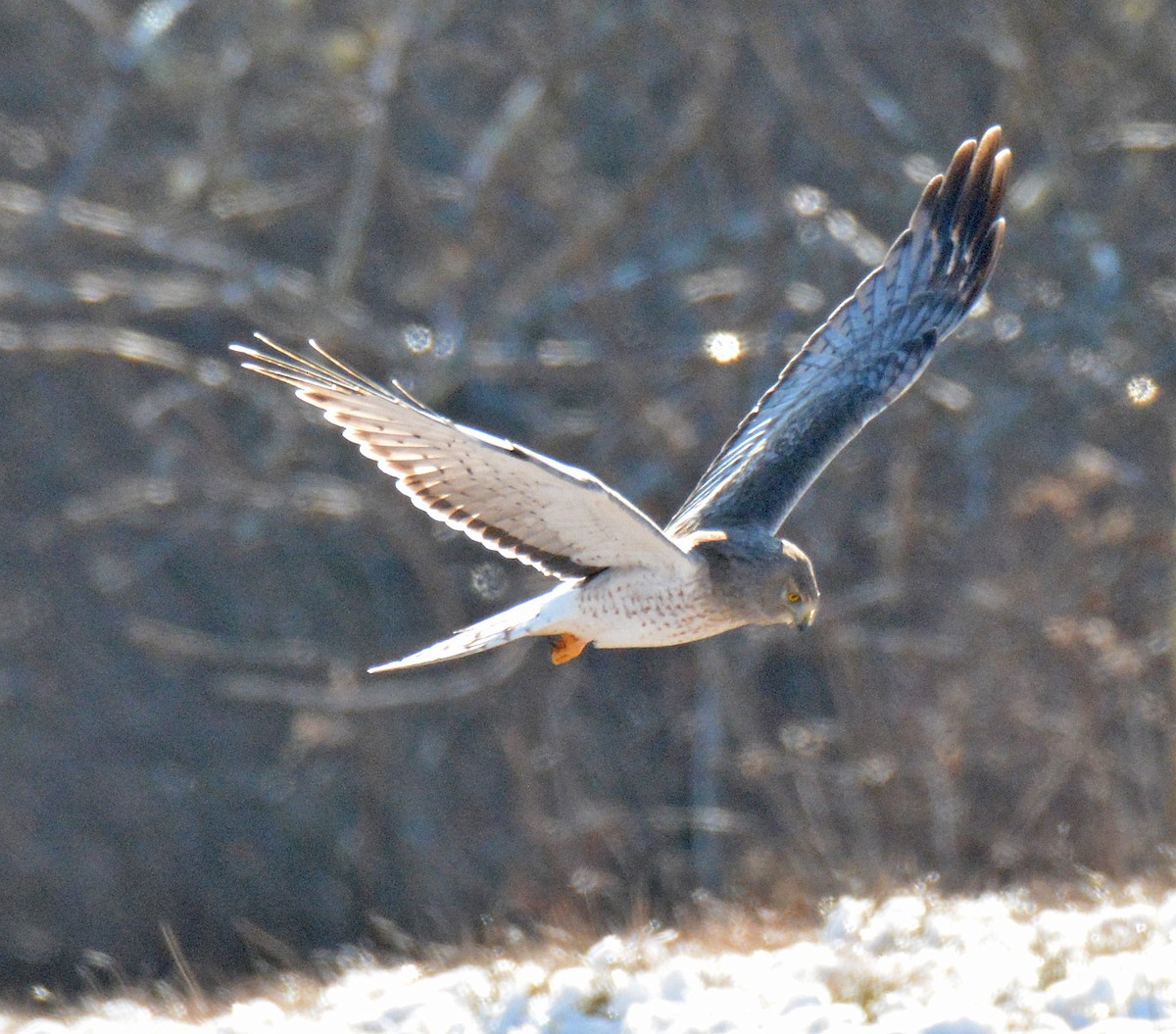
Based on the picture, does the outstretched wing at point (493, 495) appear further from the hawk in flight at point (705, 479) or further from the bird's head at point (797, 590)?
the bird's head at point (797, 590)

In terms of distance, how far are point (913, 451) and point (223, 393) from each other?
18.8 feet

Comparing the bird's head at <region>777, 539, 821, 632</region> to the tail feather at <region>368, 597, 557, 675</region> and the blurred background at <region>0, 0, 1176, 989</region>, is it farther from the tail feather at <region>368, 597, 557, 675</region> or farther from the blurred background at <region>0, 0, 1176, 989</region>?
the blurred background at <region>0, 0, 1176, 989</region>

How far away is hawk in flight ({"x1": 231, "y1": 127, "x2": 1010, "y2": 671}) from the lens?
4.82 metres

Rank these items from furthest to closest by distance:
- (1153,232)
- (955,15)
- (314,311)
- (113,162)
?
1. (113,162)
2. (955,15)
3. (1153,232)
4. (314,311)

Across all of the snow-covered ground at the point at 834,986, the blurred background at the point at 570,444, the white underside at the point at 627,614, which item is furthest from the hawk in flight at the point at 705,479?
the blurred background at the point at 570,444

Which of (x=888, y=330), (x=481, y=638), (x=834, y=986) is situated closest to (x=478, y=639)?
(x=481, y=638)

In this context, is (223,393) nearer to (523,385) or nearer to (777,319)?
(523,385)

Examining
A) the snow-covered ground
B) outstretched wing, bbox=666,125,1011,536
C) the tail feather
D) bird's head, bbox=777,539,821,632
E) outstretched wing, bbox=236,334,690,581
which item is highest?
outstretched wing, bbox=666,125,1011,536

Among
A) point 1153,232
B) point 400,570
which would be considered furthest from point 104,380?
point 1153,232

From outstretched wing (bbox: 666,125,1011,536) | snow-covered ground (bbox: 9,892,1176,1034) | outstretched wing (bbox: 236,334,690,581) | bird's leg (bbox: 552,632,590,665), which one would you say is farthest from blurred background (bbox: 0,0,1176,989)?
outstretched wing (bbox: 236,334,690,581)

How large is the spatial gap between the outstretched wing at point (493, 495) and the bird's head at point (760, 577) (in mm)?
187

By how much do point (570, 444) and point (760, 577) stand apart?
21.3ft

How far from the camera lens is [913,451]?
11.1 metres

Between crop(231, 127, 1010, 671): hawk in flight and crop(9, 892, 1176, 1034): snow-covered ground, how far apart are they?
39.7 inches
